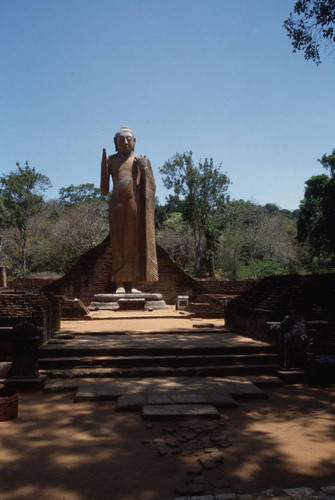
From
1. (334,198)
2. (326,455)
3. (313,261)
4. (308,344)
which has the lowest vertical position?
(326,455)

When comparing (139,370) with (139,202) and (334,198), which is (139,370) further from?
(334,198)

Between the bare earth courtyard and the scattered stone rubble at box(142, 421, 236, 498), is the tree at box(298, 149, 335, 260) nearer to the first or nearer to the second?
the bare earth courtyard

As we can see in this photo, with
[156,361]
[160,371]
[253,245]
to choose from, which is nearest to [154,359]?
A: [156,361]

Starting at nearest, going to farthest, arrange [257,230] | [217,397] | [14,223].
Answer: [217,397] < [14,223] < [257,230]

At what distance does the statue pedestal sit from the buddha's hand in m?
3.68

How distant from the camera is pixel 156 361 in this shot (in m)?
5.91

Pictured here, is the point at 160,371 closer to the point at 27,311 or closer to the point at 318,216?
the point at 27,311

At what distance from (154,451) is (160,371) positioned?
2.26 metres

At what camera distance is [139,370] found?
5668 mm


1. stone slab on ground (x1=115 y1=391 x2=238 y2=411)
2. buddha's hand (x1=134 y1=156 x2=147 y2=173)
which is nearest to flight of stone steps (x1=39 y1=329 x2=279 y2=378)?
stone slab on ground (x1=115 y1=391 x2=238 y2=411)

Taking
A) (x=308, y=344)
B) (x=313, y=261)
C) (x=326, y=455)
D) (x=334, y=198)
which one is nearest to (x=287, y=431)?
(x=326, y=455)

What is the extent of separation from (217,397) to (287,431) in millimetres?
945

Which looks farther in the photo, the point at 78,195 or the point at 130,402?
the point at 78,195

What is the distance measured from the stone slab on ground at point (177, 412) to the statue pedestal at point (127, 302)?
7.74m
